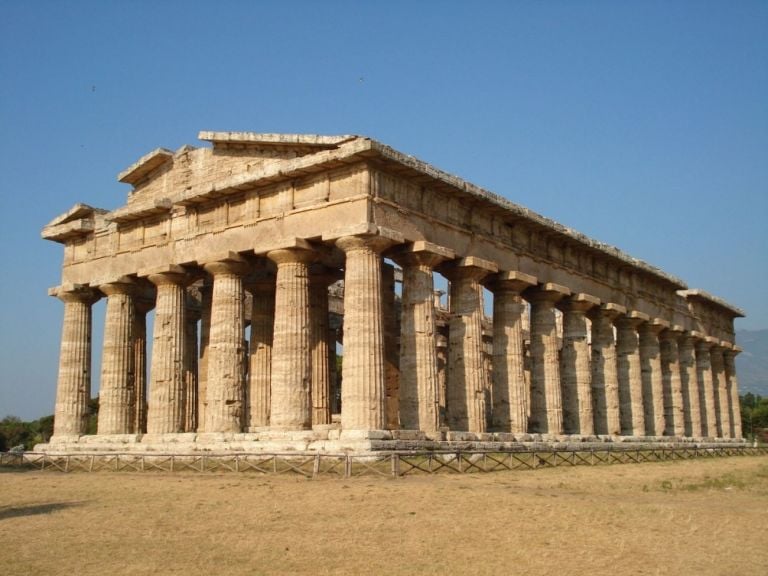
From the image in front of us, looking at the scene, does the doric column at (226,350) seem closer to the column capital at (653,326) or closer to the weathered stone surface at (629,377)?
the weathered stone surface at (629,377)

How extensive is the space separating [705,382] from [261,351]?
31231 mm

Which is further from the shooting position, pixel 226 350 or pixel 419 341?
pixel 226 350

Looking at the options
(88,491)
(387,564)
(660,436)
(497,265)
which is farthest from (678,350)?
(387,564)

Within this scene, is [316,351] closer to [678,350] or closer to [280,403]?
[280,403]

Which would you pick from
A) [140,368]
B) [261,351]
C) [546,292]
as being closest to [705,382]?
[546,292]

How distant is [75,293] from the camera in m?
36.9

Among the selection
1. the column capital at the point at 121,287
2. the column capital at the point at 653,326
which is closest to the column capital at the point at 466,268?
the column capital at the point at 121,287

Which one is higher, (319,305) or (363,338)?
(319,305)

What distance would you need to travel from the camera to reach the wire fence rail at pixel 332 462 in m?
23.8

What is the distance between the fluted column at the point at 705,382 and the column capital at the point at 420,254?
95.9 ft

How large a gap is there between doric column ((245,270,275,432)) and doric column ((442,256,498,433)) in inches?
302

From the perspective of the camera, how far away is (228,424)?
99.1 feet

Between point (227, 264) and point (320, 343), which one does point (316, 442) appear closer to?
point (320, 343)

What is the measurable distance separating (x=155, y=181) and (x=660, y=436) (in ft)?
92.7
